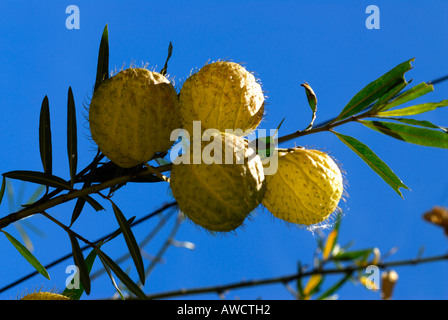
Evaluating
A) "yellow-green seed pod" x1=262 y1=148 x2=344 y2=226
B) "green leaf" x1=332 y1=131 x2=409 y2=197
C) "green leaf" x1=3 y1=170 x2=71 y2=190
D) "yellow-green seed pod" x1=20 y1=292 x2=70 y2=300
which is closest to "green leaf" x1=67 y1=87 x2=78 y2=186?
"green leaf" x1=3 y1=170 x2=71 y2=190

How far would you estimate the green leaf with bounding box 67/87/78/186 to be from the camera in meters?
2.09

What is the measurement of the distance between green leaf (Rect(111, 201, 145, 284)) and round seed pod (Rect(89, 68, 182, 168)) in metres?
0.24

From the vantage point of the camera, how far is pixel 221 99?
1827 millimetres

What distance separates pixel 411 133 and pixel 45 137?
1.59 metres

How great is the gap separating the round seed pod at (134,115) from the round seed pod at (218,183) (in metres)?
0.16

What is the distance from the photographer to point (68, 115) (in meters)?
2.11

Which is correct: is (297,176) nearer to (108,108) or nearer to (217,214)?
(217,214)

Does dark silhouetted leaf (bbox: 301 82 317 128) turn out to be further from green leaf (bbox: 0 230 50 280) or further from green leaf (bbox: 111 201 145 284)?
green leaf (bbox: 0 230 50 280)

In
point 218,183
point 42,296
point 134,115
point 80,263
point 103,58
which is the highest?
point 103,58

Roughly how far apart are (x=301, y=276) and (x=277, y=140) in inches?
22.3

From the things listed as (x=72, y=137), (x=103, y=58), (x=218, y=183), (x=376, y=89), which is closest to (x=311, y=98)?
(x=376, y=89)

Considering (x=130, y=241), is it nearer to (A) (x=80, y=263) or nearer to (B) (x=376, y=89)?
(A) (x=80, y=263)
